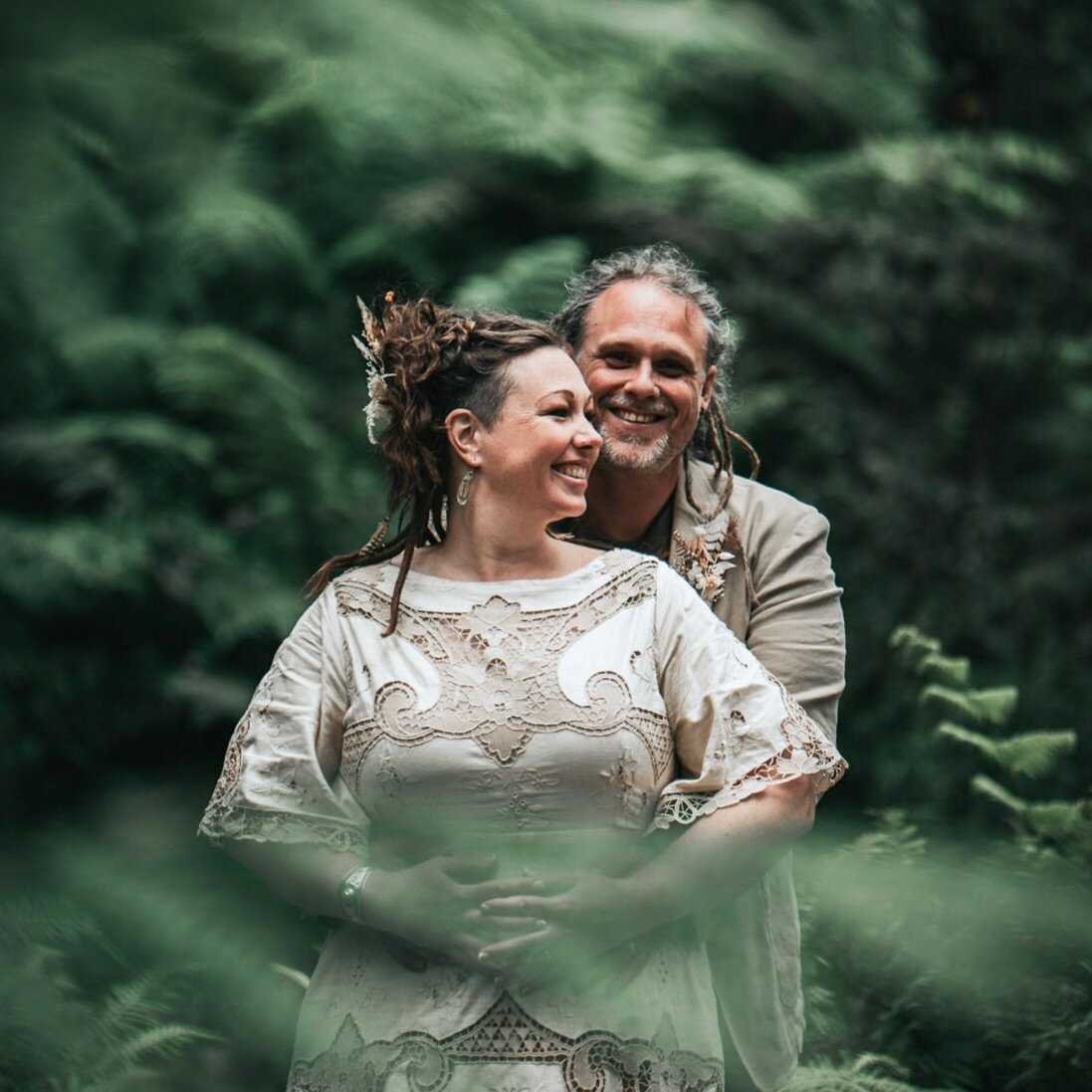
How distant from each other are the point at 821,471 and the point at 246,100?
255 inches

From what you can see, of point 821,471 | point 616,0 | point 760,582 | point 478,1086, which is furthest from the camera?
point 821,471

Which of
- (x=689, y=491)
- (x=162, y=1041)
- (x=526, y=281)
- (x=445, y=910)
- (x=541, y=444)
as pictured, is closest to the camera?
(x=162, y=1041)

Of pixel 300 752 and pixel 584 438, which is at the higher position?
pixel 584 438

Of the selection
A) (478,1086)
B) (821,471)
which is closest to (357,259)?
(478,1086)

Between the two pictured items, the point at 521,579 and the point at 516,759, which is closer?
the point at 516,759

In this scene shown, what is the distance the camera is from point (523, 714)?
86.5 inches

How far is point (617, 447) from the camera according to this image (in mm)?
2861

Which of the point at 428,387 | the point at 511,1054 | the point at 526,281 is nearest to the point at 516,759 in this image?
the point at 511,1054

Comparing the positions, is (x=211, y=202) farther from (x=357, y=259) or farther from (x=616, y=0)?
(x=357, y=259)

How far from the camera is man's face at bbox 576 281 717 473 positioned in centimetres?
287

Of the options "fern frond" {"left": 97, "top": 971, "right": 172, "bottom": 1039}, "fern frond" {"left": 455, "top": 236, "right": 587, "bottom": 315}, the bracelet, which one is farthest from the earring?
"fern frond" {"left": 455, "top": 236, "right": 587, "bottom": 315}

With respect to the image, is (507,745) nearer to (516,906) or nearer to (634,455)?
(516,906)

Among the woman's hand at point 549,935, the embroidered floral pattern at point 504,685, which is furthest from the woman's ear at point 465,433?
the woman's hand at point 549,935

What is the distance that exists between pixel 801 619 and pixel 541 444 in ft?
2.28
